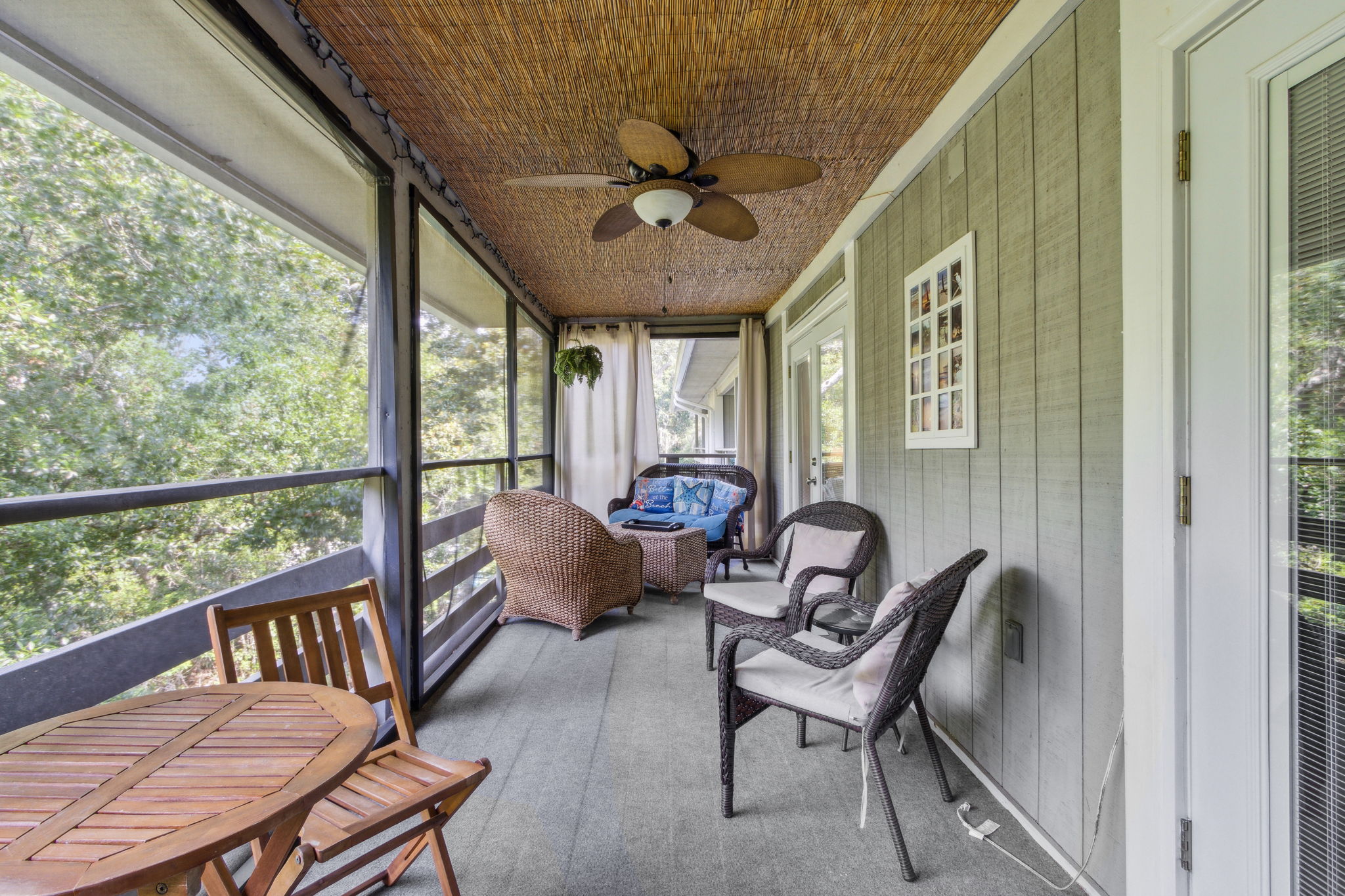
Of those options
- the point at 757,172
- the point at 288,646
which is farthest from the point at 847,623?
the point at 288,646

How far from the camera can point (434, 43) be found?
1645 mm

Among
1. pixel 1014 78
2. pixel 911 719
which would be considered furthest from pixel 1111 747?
pixel 1014 78

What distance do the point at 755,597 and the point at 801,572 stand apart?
10.3 inches

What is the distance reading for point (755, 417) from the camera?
5.25 meters

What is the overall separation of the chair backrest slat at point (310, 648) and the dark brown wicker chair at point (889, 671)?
1071 millimetres

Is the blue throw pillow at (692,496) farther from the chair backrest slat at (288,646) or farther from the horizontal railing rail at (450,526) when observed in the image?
the chair backrest slat at (288,646)

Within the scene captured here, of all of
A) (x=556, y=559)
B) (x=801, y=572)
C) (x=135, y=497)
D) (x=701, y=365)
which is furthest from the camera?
(x=701, y=365)

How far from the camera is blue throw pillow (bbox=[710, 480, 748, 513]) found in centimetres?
476

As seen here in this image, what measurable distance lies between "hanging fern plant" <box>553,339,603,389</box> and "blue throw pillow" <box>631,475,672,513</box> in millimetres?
1337

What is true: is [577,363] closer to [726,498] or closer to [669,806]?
[726,498]

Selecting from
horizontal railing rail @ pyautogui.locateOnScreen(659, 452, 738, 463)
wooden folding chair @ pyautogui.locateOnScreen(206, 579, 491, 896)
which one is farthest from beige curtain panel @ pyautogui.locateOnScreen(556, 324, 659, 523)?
wooden folding chair @ pyautogui.locateOnScreen(206, 579, 491, 896)

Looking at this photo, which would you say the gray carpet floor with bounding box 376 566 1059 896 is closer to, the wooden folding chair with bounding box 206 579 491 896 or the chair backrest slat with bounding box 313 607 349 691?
the wooden folding chair with bounding box 206 579 491 896

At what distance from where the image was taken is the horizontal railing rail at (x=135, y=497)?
2.97 ft

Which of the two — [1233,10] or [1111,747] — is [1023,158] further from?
[1111,747]
